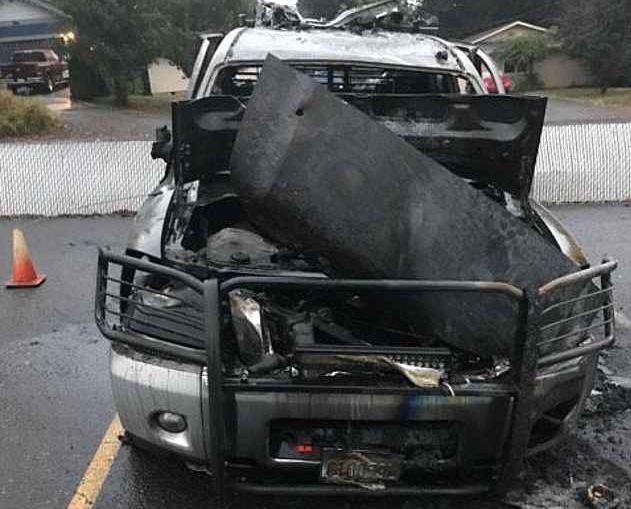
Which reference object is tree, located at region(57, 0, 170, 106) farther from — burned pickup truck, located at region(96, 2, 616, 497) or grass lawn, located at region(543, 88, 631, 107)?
burned pickup truck, located at region(96, 2, 616, 497)

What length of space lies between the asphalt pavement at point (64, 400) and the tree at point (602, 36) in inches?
1263

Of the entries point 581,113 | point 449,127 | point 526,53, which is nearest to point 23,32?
point 526,53

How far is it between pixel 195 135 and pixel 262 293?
3.86 ft

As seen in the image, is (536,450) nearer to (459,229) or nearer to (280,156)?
(459,229)

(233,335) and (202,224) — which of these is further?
(202,224)

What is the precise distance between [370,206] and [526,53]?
3957cm

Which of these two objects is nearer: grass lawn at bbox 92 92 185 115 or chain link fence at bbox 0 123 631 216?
chain link fence at bbox 0 123 631 216

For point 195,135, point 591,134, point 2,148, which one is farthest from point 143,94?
point 195,135

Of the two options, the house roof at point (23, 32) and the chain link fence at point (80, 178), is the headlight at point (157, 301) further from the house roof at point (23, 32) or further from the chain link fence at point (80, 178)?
the house roof at point (23, 32)

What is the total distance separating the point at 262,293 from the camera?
310 centimetres

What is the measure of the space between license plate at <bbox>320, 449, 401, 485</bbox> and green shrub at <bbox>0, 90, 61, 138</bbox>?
50.6 ft

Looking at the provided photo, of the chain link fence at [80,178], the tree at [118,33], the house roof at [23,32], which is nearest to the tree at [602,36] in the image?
the tree at [118,33]

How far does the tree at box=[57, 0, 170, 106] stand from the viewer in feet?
71.1

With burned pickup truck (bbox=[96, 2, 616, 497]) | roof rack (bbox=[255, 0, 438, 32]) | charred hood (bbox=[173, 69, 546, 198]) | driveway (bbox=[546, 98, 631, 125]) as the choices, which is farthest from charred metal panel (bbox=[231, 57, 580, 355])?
driveway (bbox=[546, 98, 631, 125])
